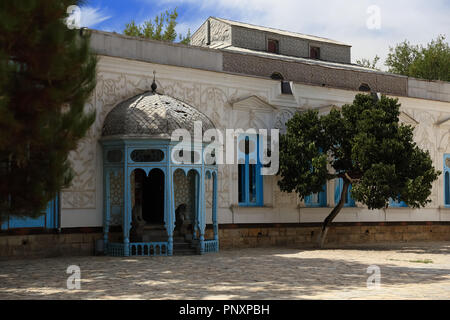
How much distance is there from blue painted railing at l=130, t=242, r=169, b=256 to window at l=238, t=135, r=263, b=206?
350 cm

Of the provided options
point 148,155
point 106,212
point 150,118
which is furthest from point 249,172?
point 106,212

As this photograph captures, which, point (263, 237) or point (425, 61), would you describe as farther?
point (425, 61)

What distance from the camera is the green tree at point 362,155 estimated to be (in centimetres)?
1502

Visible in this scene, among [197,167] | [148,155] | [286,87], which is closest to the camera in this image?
[197,167]

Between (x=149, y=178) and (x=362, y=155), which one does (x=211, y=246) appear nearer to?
(x=149, y=178)

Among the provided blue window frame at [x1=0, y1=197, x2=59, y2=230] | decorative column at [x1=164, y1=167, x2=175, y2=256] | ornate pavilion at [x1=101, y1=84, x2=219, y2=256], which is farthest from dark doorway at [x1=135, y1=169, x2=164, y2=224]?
blue window frame at [x1=0, y1=197, x2=59, y2=230]

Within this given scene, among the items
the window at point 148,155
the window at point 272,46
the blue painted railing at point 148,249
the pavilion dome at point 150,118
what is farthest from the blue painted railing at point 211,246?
the window at point 272,46

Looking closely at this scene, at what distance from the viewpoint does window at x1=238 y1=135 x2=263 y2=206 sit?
16.5 meters

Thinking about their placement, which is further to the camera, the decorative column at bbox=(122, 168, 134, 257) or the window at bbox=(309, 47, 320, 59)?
the window at bbox=(309, 47, 320, 59)

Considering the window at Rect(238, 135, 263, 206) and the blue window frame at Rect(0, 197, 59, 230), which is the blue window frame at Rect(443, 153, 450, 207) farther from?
the blue window frame at Rect(0, 197, 59, 230)

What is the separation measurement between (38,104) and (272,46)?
16766 mm

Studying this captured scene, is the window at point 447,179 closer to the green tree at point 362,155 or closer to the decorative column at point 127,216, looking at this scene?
the green tree at point 362,155

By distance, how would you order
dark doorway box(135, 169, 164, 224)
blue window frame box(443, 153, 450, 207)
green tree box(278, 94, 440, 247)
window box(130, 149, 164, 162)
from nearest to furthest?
window box(130, 149, 164, 162), green tree box(278, 94, 440, 247), dark doorway box(135, 169, 164, 224), blue window frame box(443, 153, 450, 207)

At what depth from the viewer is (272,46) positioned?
79.0 feet
